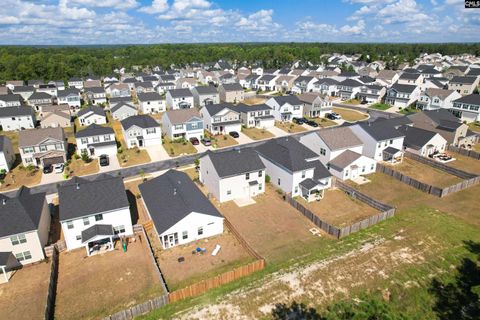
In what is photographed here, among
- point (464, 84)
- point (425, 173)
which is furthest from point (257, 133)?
point (464, 84)

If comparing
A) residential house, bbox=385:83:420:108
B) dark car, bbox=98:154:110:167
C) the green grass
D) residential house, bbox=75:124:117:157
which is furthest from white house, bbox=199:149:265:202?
residential house, bbox=385:83:420:108

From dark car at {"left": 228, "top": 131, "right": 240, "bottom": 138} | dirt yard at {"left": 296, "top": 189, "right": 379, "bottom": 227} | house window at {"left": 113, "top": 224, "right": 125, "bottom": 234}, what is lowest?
dirt yard at {"left": 296, "top": 189, "right": 379, "bottom": 227}

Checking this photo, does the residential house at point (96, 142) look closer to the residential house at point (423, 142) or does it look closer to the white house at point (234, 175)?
the white house at point (234, 175)

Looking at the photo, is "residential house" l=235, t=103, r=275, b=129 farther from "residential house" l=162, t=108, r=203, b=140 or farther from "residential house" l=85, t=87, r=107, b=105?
"residential house" l=85, t=87, r=107, b=105

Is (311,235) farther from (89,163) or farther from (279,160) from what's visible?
(89,163)

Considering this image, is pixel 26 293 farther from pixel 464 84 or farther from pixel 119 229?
pixel 464 84

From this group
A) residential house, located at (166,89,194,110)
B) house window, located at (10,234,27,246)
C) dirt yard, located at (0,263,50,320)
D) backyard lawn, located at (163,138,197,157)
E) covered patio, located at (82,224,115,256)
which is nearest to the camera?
dirt yard, located at (0,263,50,320)

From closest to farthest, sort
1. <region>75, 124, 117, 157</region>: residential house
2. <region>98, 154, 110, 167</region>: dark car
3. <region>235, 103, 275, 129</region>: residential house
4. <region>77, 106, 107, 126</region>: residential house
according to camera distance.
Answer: <region>98, 154, 110, 167</region>: dark car < <region>75, 124, 117, 157</region>: residential house < <region>235, 103, 275, 129</region>: residential house < <region>77, 106, 107, 126</region>: residential house
